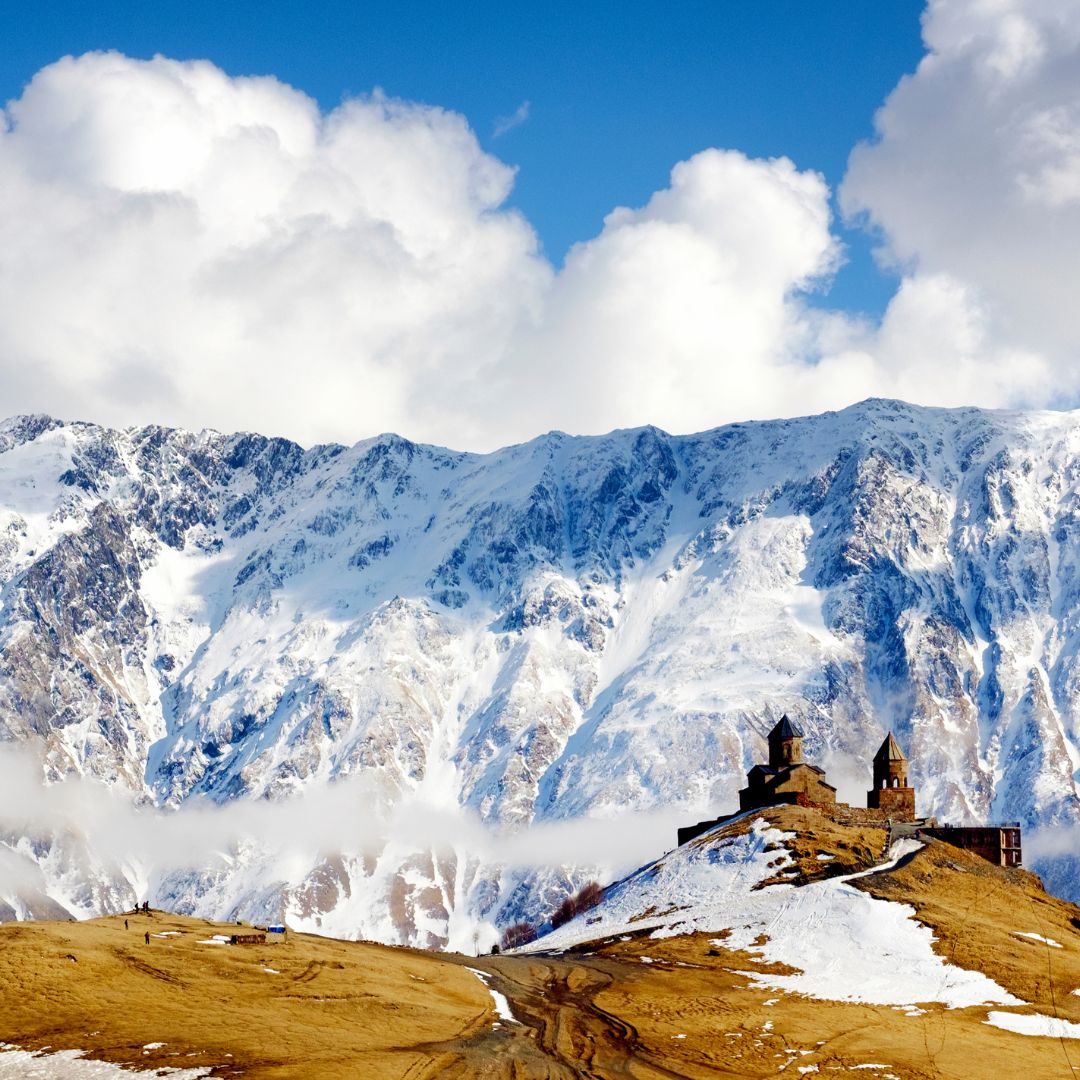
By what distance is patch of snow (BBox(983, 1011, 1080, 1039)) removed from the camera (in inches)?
2977

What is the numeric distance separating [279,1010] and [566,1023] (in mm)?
16167

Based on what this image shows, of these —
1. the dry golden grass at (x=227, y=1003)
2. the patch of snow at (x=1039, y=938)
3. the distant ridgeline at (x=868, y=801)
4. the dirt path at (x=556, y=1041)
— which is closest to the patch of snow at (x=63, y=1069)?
the dry golden grass at (x=227, y=1003)

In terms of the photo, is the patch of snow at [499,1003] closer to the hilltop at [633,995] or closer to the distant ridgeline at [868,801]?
the hilltop at [633,995]

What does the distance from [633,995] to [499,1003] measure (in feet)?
29.1

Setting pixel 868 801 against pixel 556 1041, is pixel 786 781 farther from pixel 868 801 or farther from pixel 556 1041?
pixel 556 1041

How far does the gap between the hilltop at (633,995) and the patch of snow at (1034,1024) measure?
20cm

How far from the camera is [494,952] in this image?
128m

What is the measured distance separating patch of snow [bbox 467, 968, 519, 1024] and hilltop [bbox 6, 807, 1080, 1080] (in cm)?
24

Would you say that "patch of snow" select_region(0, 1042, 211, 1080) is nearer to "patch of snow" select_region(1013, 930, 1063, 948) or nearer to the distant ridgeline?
"patch of snow" select_region(1013, 930, 1063, 948)

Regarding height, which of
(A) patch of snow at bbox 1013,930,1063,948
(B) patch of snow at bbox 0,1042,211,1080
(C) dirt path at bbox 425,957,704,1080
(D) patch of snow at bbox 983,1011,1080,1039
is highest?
(A) patch of snow at bbox 1013,930,1063,948

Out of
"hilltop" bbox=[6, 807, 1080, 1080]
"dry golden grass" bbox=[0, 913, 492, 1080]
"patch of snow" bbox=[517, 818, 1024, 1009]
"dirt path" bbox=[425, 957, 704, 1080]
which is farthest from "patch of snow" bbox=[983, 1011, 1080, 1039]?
"dry golden grass" bbox=[0, 913, 492, 1080]

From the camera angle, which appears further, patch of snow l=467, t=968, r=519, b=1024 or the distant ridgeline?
the distant ridgeline

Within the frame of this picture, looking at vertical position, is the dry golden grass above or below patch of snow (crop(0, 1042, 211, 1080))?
above

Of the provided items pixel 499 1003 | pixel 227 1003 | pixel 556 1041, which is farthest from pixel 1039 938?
pixel 227 1003
